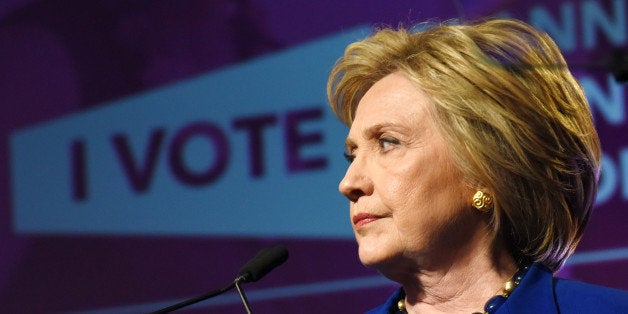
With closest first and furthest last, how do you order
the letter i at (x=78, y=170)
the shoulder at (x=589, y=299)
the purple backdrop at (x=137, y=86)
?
the shoulder at (x=589, y=299), the purple backdrop at (x=137, y=86), the letter i at (x=78, y=170)

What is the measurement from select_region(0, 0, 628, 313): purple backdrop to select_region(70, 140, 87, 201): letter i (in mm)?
132

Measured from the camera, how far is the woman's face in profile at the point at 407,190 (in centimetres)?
193

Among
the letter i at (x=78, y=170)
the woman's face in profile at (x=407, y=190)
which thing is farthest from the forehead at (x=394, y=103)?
the letter i at (x=78, y=170)

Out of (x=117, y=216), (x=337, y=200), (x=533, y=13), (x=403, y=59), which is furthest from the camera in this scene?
(x=117, y=216)

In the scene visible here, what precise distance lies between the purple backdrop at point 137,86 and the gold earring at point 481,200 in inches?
48.1

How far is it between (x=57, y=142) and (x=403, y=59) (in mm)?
1780

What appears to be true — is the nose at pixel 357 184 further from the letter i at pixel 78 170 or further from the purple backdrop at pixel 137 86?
the letter i at pixel 78 170

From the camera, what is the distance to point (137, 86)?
11.3 ft

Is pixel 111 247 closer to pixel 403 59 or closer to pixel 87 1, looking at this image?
pixel 87 1

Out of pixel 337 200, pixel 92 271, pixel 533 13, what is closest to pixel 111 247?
pixel 92 271

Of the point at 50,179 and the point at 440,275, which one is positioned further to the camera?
the point at 50,179

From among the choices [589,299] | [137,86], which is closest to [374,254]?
[589,299]

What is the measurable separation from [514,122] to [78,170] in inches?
76.0

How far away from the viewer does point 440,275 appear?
1992mm
